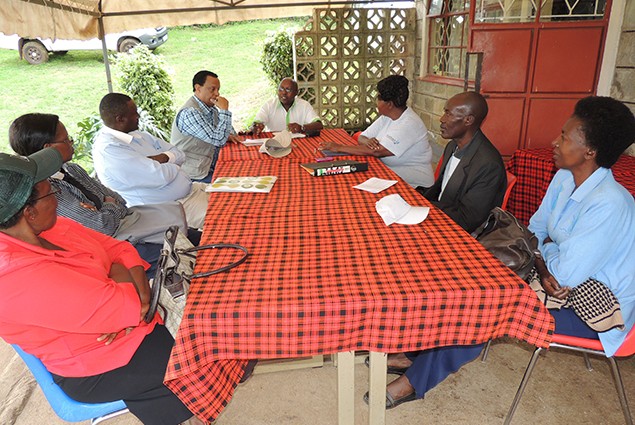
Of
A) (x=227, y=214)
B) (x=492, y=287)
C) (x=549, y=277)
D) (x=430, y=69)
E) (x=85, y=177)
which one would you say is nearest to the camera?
(x=492, y=287)

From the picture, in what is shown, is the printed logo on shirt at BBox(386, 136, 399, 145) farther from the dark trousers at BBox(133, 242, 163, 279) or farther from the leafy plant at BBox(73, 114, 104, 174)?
the leafy plant at BBox(73, 114, 104, 174)

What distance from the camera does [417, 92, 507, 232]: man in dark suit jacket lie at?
2320 millimetres

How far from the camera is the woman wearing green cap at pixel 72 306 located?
122 centimetres

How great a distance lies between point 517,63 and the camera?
410 centimetres

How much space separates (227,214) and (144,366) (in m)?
0.74

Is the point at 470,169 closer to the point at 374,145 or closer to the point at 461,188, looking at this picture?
the point at 461,188

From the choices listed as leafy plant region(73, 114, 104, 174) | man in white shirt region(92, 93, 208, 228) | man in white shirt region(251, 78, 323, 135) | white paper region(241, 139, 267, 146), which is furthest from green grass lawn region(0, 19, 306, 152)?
man in white shirt region(92, 93, 208, 228)

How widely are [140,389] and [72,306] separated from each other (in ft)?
1.38

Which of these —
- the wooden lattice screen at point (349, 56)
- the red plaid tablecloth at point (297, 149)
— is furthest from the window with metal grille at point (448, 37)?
the red plaid tablecloth at point (297, 149)

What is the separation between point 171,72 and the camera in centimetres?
773

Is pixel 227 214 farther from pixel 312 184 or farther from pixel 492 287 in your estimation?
pixel 492 287

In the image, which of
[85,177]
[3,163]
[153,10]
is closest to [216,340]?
[3,163]

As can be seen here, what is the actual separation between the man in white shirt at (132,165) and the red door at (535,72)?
3009 mm

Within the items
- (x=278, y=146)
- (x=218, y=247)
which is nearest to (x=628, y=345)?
(x=218, y=247)
